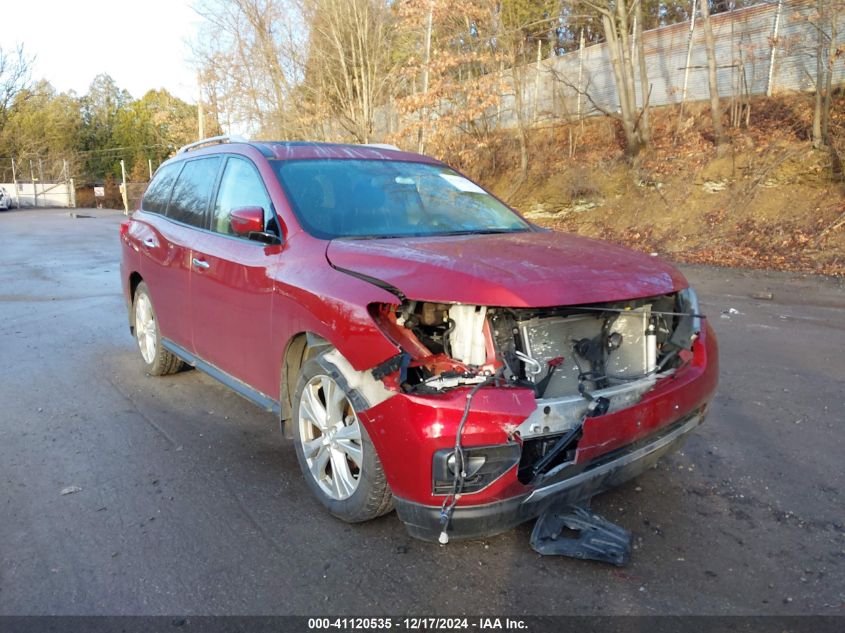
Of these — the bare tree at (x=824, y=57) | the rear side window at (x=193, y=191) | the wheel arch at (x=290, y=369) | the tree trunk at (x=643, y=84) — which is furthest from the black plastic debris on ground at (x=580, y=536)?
the tree trunk at (x=643, y=84)

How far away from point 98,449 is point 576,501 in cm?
301

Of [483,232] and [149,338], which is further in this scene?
[149,338]

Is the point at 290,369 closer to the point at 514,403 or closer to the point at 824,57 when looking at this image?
the point at 514,403

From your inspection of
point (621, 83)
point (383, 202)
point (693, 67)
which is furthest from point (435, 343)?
point (693, 67)

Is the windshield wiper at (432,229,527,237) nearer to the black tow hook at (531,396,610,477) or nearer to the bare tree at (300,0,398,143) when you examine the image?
the black tow hook at (531,396,610,477)

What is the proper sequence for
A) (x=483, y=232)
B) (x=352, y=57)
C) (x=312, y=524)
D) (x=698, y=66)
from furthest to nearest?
1. (x=352, y=57)
2. (x=698, y=66)
3. (x=483, y=232)
4. (x=312, y=524)

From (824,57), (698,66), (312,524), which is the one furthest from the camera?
(698,66)

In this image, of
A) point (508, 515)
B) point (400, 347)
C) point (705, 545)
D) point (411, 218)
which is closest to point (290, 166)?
point (411, 218)

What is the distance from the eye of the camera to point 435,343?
2980 mm

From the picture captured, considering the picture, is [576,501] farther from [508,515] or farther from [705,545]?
[705,545]

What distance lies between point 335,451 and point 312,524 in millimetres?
373

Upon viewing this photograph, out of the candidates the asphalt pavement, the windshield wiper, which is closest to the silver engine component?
the asphalt pavement

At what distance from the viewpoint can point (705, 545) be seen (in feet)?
10.1

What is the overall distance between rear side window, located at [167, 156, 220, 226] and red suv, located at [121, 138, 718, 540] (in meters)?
0.39
